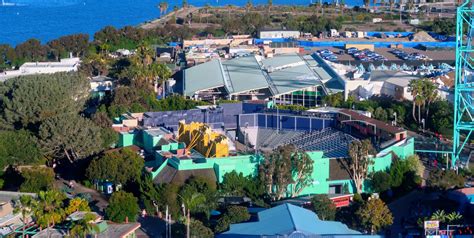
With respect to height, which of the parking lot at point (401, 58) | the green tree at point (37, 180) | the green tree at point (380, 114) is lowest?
the green tree at point (37, 180)

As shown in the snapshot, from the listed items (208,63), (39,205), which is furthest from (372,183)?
(208,63)

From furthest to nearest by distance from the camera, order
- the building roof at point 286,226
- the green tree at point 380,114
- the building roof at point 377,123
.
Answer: the green tree at point 380,114
the building roof at point 377,123
the building roof at point 286,226

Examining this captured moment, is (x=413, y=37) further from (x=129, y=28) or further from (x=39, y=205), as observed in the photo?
(x=39, y=205)

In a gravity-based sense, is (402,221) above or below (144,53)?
below

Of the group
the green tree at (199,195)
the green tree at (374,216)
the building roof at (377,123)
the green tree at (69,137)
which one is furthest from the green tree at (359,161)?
the green tree at (69,137)

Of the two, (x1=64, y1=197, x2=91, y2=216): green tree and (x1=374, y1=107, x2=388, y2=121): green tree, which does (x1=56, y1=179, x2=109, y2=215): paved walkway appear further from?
(x1=374, y1=107, x2=388, y2=121): green tree

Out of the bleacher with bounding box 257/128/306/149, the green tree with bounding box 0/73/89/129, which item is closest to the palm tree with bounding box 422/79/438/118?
the bleacher with bounding box 257/128/306/149

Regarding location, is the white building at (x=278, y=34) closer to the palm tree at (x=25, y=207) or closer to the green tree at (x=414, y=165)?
the green tree at (x=414, y=165)
